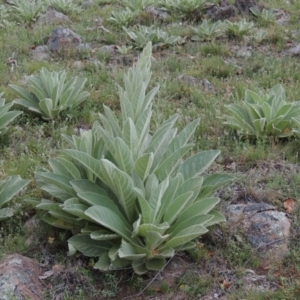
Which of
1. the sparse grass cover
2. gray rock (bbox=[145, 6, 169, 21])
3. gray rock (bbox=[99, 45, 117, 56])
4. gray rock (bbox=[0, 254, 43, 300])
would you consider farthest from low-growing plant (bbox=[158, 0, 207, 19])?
gray rock (bbox=[0, 254, 43, 300])

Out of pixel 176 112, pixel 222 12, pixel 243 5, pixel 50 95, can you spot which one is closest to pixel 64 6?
pixel 222 12

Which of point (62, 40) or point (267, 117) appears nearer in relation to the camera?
point (267, 117)

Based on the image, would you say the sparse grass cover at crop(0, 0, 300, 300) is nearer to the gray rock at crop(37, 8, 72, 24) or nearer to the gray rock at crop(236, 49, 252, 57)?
the gray rock at crop(236, 49, 252, 57)

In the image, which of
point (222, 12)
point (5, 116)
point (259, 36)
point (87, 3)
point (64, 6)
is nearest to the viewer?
point (5, 116)

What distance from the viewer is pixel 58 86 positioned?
18.4 feet

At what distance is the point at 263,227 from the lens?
365 centimetres

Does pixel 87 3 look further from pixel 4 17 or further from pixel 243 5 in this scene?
pixel 243 5

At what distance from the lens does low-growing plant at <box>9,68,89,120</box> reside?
5.57m

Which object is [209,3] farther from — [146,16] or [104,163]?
[104,163]

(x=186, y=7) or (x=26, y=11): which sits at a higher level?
(x=26, y=11)

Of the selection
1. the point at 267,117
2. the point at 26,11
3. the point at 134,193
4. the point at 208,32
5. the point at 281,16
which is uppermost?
the point at 134,193

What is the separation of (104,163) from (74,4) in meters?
8.48

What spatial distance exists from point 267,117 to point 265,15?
5166mm

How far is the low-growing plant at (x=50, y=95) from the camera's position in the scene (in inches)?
219
